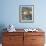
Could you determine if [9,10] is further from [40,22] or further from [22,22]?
[40,22]

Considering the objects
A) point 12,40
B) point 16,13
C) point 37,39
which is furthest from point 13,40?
point 16,13

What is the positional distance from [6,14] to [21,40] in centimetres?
106

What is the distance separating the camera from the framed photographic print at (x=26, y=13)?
4.41 m

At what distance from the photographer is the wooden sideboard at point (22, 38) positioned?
3.95m

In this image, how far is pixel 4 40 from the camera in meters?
3.96

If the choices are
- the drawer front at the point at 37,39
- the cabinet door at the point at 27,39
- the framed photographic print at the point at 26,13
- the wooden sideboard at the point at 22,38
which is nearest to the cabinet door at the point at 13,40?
the wooden sideboard at the point at 22,38

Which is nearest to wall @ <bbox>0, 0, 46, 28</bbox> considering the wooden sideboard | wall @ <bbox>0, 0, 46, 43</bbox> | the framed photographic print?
wall @ <bbox>0, 0, 46, 43</bbox>

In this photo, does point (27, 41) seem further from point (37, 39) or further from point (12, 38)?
point (12, 38)

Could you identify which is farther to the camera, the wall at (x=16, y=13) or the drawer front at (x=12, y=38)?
the wall at (x=16, y=13)

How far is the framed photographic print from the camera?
4406 millimetres

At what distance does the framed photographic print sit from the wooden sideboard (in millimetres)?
643

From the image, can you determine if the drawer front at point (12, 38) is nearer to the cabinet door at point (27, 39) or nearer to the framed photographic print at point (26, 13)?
the cabinet door at point (27, 39)

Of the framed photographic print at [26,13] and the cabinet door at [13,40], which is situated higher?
the framed photographic print at [26,13]

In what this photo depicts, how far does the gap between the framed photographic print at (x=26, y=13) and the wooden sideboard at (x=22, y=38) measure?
643 mm
